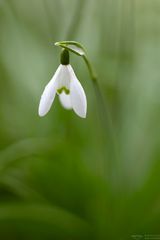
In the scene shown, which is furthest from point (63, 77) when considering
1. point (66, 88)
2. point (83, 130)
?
point (83, 130)

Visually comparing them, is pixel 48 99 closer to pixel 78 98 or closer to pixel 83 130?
pixel 78 98

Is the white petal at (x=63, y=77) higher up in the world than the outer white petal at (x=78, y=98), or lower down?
higher up

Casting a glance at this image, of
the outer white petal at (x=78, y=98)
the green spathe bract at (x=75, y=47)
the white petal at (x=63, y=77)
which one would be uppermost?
the green spathe bract at (x=75, y=47)

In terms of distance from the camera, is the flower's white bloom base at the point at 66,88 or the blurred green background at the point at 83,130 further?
the blurred green background at the point at 83,130

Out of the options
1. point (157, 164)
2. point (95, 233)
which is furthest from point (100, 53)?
point (95, 233)

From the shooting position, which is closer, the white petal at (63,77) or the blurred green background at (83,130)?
the white petal at (63,77)

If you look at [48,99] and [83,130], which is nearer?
[48,99]
